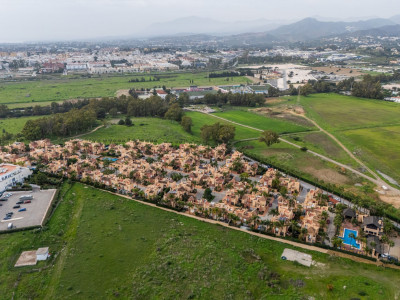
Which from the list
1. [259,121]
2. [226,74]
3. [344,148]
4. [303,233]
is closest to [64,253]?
[303,233]

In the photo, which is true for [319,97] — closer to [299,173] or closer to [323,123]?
[323,123]

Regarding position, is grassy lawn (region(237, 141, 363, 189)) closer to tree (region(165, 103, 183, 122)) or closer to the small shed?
tree (region(165, 103, 183, 122))

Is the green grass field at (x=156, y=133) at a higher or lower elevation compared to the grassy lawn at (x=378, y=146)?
higher

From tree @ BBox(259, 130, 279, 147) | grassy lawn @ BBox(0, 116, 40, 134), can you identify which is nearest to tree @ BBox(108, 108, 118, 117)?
grassy lawn @ BBox(0, 116, 40, 134)

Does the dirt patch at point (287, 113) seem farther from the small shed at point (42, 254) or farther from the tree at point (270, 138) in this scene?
the small shed at point (42, 254)

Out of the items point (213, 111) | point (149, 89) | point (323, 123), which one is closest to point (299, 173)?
point (323, 123)

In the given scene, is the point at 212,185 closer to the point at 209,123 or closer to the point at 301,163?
the point at 301,163

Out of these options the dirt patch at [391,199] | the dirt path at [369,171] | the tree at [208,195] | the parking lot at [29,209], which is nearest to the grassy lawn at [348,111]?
the dirt path at [369,171]
